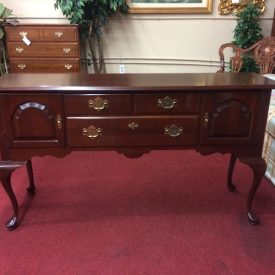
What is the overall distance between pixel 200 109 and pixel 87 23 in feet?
8.65

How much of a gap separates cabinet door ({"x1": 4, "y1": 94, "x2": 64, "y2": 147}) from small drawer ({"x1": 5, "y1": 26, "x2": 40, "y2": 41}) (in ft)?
7.61

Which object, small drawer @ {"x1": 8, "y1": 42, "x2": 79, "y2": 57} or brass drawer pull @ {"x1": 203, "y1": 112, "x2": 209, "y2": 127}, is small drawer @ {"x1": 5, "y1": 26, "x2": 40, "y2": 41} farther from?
brass drawer pull @ {"x1": 203, "y1": 112, "x2": 209, "y2": 127}

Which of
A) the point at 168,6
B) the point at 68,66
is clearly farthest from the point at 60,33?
the point at 168,6

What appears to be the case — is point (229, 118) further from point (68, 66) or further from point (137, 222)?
point (68, 66)

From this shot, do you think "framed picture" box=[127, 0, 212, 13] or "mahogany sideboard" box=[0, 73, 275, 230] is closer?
"mahogany sideboard" box=[0, 73, 275, 230]

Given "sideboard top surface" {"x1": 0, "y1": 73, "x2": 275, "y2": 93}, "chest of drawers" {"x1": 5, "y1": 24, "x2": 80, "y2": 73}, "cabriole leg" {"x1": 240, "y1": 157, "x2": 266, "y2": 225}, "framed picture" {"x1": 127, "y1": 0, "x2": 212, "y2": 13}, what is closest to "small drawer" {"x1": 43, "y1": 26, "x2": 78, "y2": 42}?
"chest of drawers" {"x1": 5, "y1": 24, "x2": 80, "y2": 73}

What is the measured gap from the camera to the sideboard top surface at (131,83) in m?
1.50

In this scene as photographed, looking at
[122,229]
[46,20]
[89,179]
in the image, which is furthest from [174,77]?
[46,20]

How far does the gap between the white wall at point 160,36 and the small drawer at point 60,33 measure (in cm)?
55

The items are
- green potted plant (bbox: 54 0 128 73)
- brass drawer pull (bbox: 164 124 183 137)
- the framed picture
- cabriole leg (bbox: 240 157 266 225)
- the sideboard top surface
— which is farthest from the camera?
the framed picture

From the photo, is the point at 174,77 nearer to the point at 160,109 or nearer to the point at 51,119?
the point at 160,109

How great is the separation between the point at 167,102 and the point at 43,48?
102 inches

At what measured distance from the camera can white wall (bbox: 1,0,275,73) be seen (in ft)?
12.8

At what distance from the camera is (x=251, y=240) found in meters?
1.74
